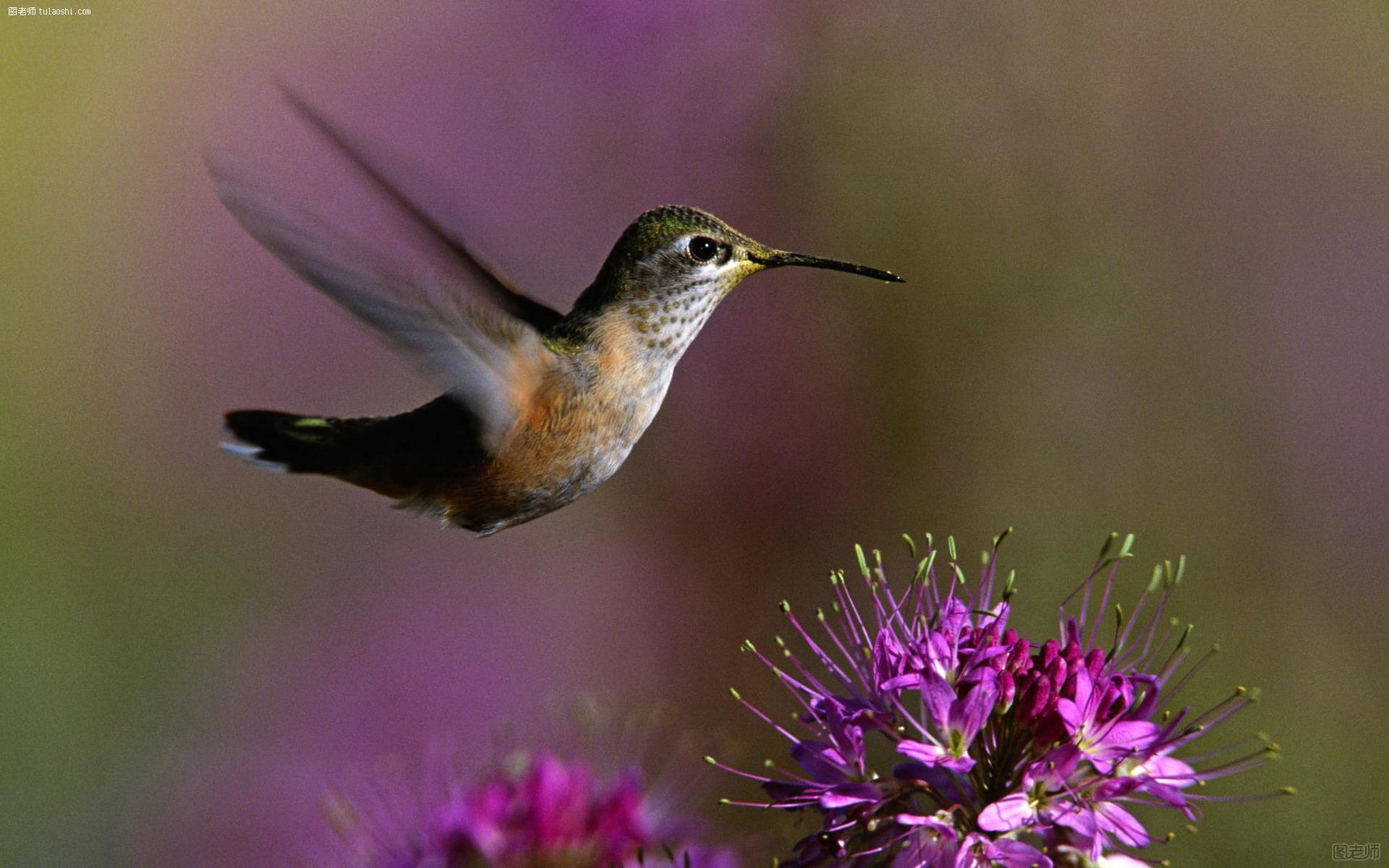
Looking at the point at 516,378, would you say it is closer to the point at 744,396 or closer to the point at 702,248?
the point at 702,248

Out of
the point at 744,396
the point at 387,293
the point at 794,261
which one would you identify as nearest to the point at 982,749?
the point at 794,261

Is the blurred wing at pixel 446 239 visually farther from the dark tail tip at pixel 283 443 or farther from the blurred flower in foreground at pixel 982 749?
the blurred flower in foreground at pixel 982 749

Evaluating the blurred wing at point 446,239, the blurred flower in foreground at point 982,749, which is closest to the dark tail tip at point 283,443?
the blurred wing at point 446,239

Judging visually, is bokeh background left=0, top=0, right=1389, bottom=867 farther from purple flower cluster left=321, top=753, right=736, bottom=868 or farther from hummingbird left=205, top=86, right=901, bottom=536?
hummingbird left=205, top=86, right=901, bottom=536

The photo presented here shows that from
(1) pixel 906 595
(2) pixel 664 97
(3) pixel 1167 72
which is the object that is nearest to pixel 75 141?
(2) pixel 664 97

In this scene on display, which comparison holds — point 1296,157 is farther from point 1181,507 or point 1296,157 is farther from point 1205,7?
point 1181,507

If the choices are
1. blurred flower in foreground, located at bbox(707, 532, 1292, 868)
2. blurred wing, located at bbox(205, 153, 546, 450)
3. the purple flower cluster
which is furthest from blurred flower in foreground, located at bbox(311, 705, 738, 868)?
blurred wing, located at bbox(205, 153, 546, 450)
